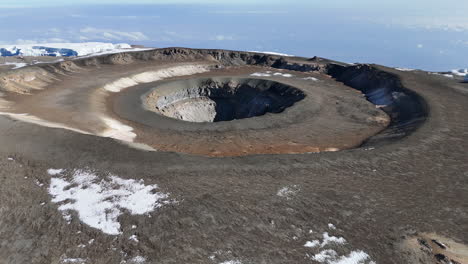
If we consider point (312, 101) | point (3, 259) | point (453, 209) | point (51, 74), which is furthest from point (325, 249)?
point (51, 74)

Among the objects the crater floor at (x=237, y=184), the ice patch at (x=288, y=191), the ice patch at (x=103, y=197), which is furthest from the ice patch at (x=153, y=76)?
the ice patch at (x=288, y=191)

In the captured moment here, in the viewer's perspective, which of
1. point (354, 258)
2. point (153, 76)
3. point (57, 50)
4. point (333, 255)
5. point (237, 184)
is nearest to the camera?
point (354, 258)

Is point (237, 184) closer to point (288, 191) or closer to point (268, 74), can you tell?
point (288, 191)

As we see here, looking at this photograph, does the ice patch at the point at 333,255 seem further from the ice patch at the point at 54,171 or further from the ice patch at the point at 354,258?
the ice patch at the point at 54,171

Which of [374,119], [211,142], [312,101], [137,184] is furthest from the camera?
[312,101]

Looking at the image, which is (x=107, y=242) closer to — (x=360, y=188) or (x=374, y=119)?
(x=360, y=188)

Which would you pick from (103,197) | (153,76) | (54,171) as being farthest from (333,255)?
(153,76)
